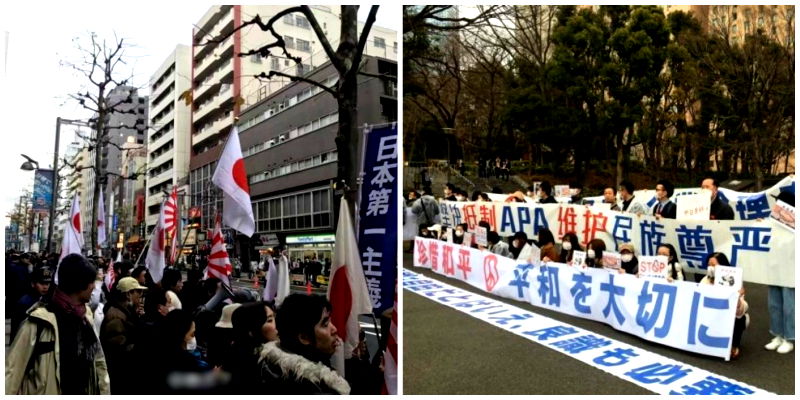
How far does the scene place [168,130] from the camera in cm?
464

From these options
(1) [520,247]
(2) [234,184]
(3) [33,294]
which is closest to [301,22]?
(2) [234,184]

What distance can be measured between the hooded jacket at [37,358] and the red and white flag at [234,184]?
108 cm

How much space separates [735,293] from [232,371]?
313 cm

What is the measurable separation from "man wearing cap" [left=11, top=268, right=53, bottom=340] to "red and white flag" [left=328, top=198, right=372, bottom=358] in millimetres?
1796

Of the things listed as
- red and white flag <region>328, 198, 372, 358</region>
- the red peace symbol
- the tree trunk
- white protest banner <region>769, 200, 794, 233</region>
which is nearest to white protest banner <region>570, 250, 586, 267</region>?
the red peace symbol

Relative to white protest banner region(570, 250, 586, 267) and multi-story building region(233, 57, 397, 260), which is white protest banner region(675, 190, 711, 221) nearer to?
white protest banner region(570, 250, 586, 267)

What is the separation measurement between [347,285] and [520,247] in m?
3.51

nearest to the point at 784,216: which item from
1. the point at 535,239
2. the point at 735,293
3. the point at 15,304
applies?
the point at 735,293

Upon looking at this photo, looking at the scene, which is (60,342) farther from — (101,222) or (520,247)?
(520,247)

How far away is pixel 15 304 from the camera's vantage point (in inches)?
118

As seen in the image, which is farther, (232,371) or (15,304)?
(15,304)

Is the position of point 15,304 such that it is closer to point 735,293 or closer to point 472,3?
point 472,3

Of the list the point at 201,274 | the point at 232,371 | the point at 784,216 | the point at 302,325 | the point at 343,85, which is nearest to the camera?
the point at 302,325

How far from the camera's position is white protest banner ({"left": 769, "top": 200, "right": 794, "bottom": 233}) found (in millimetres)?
3723
